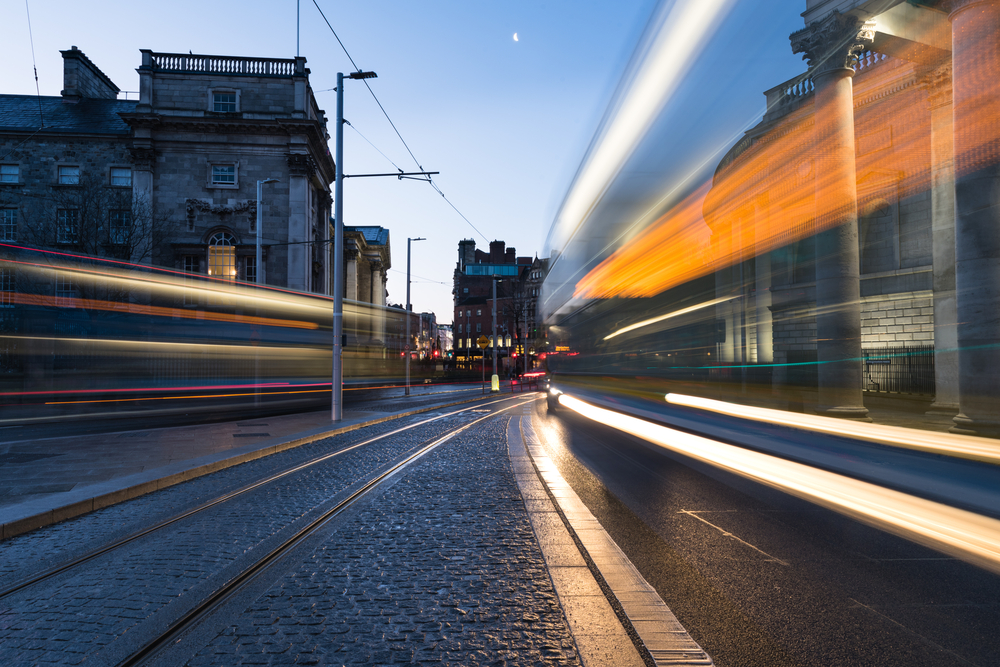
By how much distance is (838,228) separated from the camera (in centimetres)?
1459

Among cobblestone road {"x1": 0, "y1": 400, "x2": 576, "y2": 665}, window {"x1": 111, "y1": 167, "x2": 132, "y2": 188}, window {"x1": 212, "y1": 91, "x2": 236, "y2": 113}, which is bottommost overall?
cobblestone road {"x1": 0, "y1": 400, "x2": 576, "y2": 665}

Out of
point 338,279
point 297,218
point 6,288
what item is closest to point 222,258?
point 297,218

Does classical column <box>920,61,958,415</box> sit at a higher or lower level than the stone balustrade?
lower

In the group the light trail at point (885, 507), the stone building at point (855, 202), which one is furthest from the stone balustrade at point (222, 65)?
the light trail at point (885, 507)

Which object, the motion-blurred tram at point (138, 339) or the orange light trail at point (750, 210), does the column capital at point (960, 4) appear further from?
the motion-blurred tram at point (138, 339)

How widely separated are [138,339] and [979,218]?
17999 mm

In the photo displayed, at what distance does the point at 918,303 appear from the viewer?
2203 centimetres

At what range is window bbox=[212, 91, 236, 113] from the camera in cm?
3606

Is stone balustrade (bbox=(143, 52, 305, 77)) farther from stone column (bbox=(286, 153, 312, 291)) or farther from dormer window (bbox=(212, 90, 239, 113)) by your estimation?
stone column (bbox=(286, 153, 312, 291))

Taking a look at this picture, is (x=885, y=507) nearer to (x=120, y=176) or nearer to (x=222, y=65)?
(x=222, y=65)

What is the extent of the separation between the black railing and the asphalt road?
1703cm

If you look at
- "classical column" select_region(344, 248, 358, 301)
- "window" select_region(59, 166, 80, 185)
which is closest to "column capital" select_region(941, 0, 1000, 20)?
"window" select_region(59, 166, 80, 185)

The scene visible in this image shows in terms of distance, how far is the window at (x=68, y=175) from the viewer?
36.2 metres

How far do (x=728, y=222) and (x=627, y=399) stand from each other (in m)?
3.64
